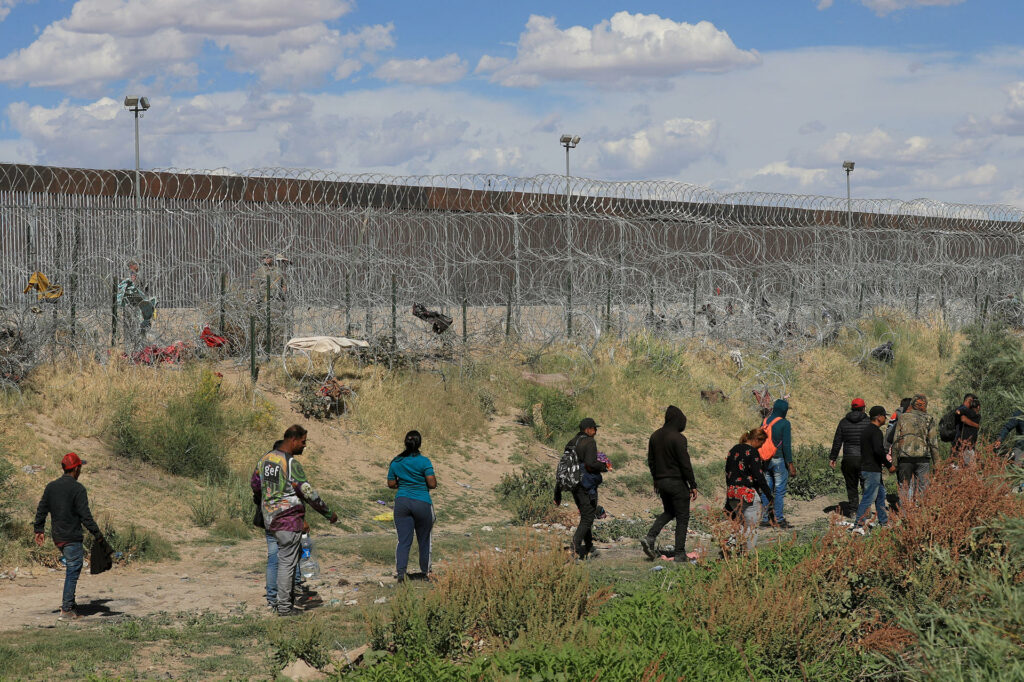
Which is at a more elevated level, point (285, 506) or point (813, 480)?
point (285, 506)

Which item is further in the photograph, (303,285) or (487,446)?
(303,285)

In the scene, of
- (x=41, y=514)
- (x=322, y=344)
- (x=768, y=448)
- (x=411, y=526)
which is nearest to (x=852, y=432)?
(x=768, y=448)

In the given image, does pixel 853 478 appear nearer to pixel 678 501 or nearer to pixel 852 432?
pixel 852 432

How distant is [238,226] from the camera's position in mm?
18703

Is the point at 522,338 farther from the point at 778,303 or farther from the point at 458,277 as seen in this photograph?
the point at 778,303

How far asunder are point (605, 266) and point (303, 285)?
515 centimetres

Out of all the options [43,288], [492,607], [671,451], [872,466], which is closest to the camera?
[492,607]

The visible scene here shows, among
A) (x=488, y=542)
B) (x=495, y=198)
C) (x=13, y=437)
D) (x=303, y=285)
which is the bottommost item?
(x=488, y=542)

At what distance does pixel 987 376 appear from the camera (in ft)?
53.3

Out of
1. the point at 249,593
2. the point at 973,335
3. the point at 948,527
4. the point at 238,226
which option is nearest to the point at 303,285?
the point at 238,226

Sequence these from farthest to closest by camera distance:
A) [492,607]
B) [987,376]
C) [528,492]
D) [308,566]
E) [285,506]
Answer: [987,376], [528,492], [308,566], [285,506], [492,607]

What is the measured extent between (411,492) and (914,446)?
4.95 m

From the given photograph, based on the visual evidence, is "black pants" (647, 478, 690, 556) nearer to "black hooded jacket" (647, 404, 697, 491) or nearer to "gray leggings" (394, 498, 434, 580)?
"black hooded jacket" (647, 404, 697, 491)

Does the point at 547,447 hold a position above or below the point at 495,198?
below
